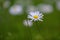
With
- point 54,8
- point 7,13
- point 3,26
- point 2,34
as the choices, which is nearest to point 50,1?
point 54,8

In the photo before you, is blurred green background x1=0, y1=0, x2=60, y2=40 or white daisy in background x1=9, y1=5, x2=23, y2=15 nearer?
blurred green background x1=0, y1=0, x2=60, y2=40

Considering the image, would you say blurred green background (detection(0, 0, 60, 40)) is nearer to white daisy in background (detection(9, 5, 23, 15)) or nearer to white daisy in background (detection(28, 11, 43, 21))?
white daisy in background (detection(9, 5, 23, 15))

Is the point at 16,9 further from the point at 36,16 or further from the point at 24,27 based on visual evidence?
the point at 36,16

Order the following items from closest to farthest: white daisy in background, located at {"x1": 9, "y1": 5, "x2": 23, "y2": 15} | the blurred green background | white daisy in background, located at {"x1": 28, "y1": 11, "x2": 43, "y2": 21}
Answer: white daisy in background, located at {"x1": 28, "y1": 11, "x2": 43, "y2": 21}, the blurred green background, white daisy in background, located at {"x1": 9, "y1": 5, "x2": 23, "y2": 15}

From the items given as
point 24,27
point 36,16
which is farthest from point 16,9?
point 36,16

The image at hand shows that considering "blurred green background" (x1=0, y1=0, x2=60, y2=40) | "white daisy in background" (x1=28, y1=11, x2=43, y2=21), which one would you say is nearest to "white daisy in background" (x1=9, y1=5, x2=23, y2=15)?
"blurred green background" (x1=0, y1=0, x2=60, y2=40)

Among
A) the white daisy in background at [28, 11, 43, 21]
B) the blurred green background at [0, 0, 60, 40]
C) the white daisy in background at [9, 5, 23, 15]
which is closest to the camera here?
the white daisy in background at [28, 11, 43, 21]

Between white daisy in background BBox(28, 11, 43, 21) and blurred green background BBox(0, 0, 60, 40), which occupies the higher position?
blurred green background BBox(0, 0, 60, 40)

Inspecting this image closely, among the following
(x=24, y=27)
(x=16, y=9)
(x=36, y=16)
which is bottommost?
(x=36, y=16)

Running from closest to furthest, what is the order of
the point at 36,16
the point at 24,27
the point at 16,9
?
the point at 36,16
the point at 24,27
the point at 16,9

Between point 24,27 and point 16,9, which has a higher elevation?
point 16,9

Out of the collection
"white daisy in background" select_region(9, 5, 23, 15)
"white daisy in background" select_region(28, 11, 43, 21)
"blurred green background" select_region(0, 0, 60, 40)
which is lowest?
"white daisy in background" select_region(28, 11, 43, 21)
